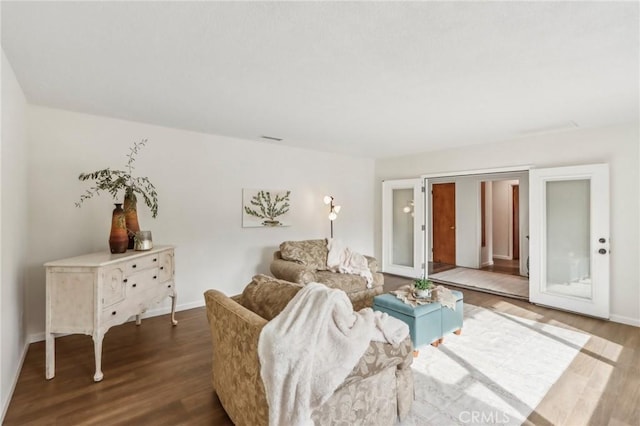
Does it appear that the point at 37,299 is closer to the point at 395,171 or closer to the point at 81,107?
the point at 81,107

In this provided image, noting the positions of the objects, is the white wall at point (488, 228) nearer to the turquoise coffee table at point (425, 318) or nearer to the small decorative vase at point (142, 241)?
the turquoise coffee table at point (425, 318)

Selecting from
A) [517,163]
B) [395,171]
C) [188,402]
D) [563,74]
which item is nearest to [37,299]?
[188,402]

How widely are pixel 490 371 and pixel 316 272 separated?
2.31 meters

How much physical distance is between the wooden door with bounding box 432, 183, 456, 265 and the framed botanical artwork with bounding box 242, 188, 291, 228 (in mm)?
4704

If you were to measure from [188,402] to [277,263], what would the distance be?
7.18ft

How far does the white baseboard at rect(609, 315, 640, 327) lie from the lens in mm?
3679

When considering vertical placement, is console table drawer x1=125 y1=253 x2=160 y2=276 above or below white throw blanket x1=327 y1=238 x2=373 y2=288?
above

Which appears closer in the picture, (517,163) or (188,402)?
(188,402)

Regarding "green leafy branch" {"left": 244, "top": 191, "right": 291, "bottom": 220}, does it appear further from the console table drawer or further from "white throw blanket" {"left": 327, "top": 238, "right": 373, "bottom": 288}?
the console table drawer

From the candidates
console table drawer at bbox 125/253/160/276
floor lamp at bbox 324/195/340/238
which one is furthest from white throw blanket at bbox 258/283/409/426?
floor lamp at bbox 324/195/340/238

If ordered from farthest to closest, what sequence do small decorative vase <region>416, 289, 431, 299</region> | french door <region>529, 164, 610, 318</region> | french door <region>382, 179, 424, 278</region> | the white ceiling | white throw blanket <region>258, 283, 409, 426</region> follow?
french door <region>382, 179, 424, 278</region>
french door <region>529, 164, 610, 318</region>
small decorative vase <region>416, 289, 431, 299</region>
the white ceiling
white throw blanket <region>258, 283, 409, 426</region>

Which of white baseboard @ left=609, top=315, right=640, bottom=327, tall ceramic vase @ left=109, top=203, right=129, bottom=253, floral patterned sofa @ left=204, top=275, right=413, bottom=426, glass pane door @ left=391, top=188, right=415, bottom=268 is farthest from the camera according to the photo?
glass pane door @ left=391, top=188, right=415, bottom=268

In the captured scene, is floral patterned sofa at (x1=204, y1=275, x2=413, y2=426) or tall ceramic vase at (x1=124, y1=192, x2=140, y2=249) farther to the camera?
tall ceramic vase at (x1=124, y1=192, x2=140, y2=249)

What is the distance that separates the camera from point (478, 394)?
2.29 metres
